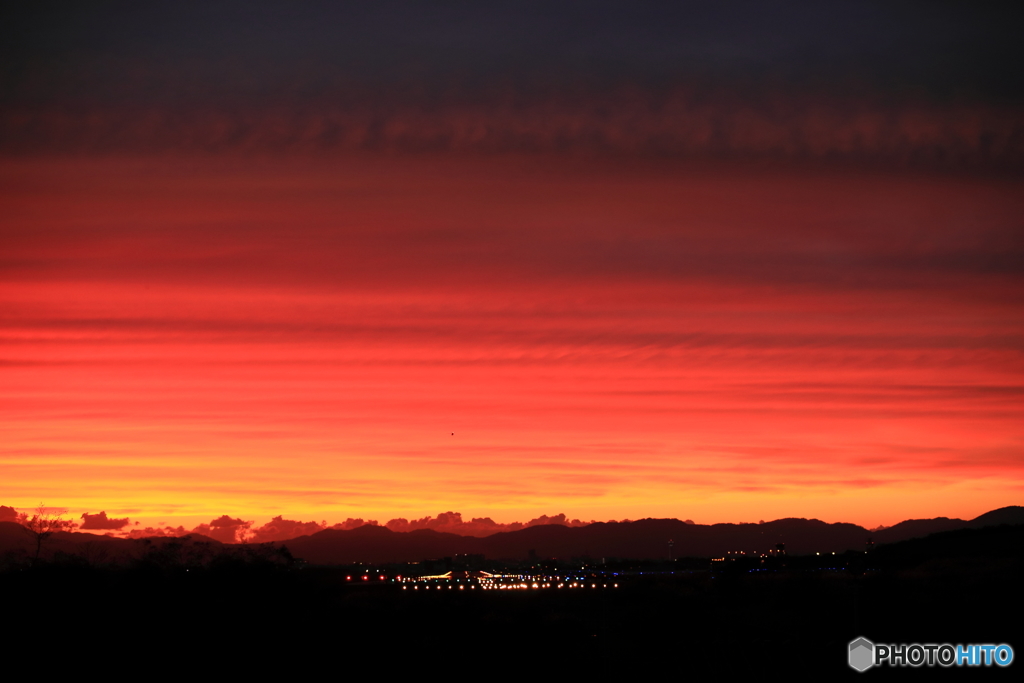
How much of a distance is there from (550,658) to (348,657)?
8.30m

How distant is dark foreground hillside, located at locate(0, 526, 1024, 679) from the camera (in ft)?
128

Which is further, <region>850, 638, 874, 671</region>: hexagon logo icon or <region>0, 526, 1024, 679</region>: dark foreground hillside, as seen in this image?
<region>0, 526, 1024, 679</region>: dark foreground hillside

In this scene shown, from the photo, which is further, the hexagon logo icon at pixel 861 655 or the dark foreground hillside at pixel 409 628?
the dark foreground hillside at pixel 409 628

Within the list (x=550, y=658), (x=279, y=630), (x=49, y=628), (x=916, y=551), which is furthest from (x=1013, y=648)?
(x=916, y=551)

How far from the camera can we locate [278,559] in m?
83.1

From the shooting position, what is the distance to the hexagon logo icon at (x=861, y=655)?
33406mm

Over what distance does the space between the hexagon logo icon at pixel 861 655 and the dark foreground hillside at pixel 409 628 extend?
0.47 m

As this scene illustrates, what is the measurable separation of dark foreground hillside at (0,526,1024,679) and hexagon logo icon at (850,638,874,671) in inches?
18.3

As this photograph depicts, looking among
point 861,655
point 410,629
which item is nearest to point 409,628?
point 410,629

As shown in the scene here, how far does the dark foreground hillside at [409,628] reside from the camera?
38.9 meters

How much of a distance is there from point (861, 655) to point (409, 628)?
26.6 metres

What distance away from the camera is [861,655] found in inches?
1329

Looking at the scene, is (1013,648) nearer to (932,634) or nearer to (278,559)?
(932,634)

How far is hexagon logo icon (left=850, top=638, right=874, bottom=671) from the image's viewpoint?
3341 centimetres
